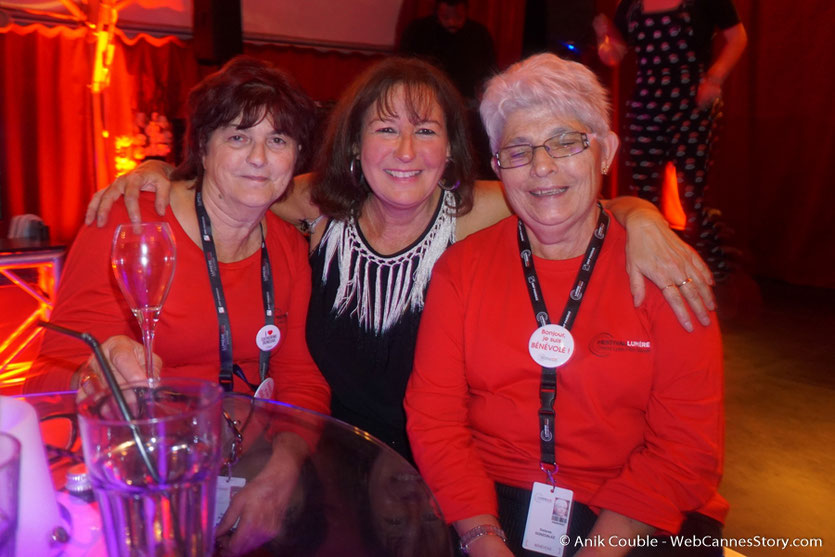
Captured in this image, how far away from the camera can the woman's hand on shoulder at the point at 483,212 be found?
7.00 ft

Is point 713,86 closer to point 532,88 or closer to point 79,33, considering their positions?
point 532,88

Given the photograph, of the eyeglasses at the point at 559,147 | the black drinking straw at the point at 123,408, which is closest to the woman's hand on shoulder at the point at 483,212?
the eyeglasses at the point at 559,147

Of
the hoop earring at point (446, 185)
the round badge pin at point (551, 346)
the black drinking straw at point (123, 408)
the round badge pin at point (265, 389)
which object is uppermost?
the hoop earring at point (446, 185)

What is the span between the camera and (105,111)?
19.2ft

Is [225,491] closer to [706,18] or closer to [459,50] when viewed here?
[706,18]

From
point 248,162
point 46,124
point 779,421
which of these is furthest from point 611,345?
point 46,124

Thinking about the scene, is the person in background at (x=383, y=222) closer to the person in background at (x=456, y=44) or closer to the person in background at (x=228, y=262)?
the person in background at (x=228, y=262)

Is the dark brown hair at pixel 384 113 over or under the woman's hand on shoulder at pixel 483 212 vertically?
over

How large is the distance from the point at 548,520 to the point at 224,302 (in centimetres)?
109

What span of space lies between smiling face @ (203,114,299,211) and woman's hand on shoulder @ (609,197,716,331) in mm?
1060

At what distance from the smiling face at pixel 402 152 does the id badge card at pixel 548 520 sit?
3.26 ft

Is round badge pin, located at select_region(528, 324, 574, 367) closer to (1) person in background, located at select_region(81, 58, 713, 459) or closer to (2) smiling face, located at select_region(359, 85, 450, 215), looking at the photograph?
(1) person in background, located at select_region(81, 58, 713, 459)

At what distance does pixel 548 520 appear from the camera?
4.73 ft

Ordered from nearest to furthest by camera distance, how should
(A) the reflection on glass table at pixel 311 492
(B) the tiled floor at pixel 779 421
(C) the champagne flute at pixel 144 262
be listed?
(A) the reflection on glass table at pixel 311 492
(C) the champagne flute at pixel 144 262
(B) the tiled floor at pixel 779 421
